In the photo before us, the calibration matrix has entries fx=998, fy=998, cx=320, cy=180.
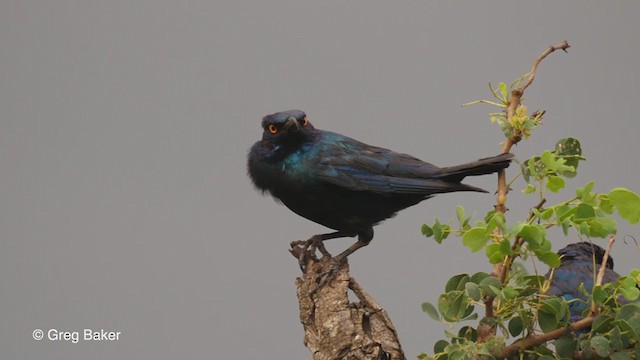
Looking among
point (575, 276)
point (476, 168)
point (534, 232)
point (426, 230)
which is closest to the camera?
point (534, 232)

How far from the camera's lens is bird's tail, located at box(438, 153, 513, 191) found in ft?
11.1

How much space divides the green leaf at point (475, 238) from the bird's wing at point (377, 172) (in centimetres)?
115

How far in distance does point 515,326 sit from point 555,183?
45 cm

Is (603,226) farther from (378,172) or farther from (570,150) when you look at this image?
(378,172)

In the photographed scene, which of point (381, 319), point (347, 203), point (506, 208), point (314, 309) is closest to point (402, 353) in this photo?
point (381, 319)

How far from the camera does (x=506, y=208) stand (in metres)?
3.06

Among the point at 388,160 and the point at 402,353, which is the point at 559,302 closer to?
the point at 402,353

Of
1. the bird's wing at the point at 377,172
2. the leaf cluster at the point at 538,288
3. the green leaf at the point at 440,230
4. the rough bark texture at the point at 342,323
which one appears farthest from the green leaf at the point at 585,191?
the bird's wing at the point at 377,172

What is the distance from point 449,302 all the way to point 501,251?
0.27m

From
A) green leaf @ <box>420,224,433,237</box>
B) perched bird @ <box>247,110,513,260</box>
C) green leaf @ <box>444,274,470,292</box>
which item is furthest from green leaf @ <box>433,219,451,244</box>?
perched bird @ <box>247,110,513,260</box>

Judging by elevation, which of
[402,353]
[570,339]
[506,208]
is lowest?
[570,339]

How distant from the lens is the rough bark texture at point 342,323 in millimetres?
3377

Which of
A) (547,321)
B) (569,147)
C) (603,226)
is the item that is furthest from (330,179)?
(603,226)

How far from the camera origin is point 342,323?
344cm
